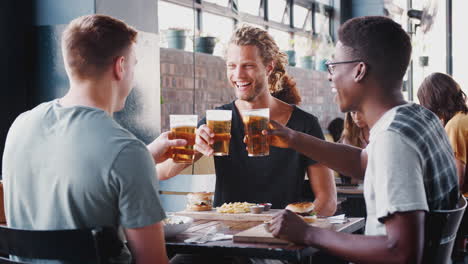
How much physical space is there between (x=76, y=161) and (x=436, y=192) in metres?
0.99

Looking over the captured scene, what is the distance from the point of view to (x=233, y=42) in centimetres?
295

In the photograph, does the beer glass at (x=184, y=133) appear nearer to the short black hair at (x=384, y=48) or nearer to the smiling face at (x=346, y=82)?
the smiling face at (x=346, y=82)

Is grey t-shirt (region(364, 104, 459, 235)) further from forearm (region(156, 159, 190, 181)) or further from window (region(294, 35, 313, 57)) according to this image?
window (region(294, 35, 313, 57))

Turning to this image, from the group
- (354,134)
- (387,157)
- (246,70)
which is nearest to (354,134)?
(354,134)

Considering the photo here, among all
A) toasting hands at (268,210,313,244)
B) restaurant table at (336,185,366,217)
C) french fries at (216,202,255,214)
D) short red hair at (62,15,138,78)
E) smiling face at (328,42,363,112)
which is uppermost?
short red hair at (62,15,138,78)

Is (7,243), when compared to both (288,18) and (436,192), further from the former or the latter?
(288,18)

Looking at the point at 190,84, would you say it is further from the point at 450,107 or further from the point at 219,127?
the point at 219,127

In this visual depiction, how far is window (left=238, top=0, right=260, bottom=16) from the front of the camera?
6.94m

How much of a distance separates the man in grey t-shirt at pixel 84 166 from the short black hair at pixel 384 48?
0.71 m

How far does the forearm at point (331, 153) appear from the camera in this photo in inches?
92.7

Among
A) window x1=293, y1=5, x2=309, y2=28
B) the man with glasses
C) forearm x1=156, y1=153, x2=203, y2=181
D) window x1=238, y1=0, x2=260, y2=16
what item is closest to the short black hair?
the man with glasses

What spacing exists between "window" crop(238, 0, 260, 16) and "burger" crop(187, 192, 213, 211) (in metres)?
4.47

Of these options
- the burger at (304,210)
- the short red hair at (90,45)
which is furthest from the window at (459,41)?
the short red hair at (90,45)

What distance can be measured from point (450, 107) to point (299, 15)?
4.31 m
